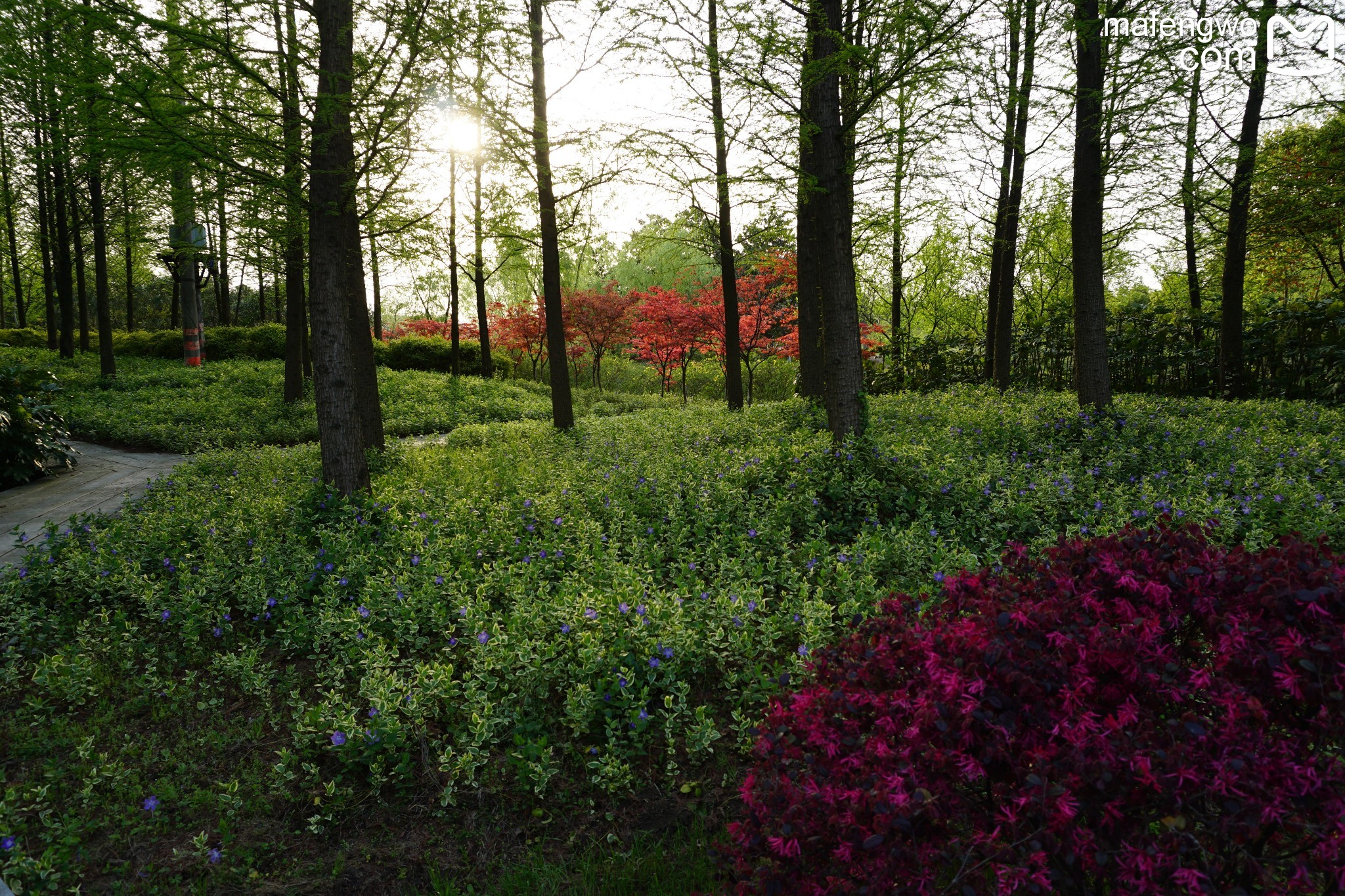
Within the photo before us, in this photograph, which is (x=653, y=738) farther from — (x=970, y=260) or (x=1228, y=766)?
(x=970, y=260)

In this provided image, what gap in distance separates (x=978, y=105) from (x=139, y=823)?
8.88 meters

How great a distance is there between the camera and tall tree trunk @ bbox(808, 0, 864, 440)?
19.8ft

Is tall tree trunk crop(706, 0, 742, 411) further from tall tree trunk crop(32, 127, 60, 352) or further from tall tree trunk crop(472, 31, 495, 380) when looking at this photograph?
tall tree trunk crop(32, 127, 60, 352)

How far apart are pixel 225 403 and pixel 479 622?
11.5 metres

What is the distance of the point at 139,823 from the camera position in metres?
2.81

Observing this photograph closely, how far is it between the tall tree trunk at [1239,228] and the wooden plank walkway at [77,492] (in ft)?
44.8

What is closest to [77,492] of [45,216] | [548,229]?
[548,229]

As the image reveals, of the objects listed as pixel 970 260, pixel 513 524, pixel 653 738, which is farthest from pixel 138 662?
pixel 970 260

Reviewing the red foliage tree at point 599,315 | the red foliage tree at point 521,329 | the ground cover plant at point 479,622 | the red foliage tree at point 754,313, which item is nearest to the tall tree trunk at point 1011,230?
the ground cover plant at point 479,622

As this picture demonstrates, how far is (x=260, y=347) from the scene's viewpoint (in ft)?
67.2

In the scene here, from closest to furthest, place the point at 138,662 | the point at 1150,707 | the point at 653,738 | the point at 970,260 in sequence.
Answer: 1. the point at 1150,707
2. the point at 653,738
3. the point at 138,662
4. the point at 970,260

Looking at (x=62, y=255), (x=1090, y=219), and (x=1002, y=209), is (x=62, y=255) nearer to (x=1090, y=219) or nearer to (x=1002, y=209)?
(x=1002, y=209)

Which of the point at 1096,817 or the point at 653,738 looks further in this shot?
the point at 653,738

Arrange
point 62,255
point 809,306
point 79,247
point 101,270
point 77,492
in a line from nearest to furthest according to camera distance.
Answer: point 77,492
point 809,306
point 101,270
point 62,255
point 79,247
